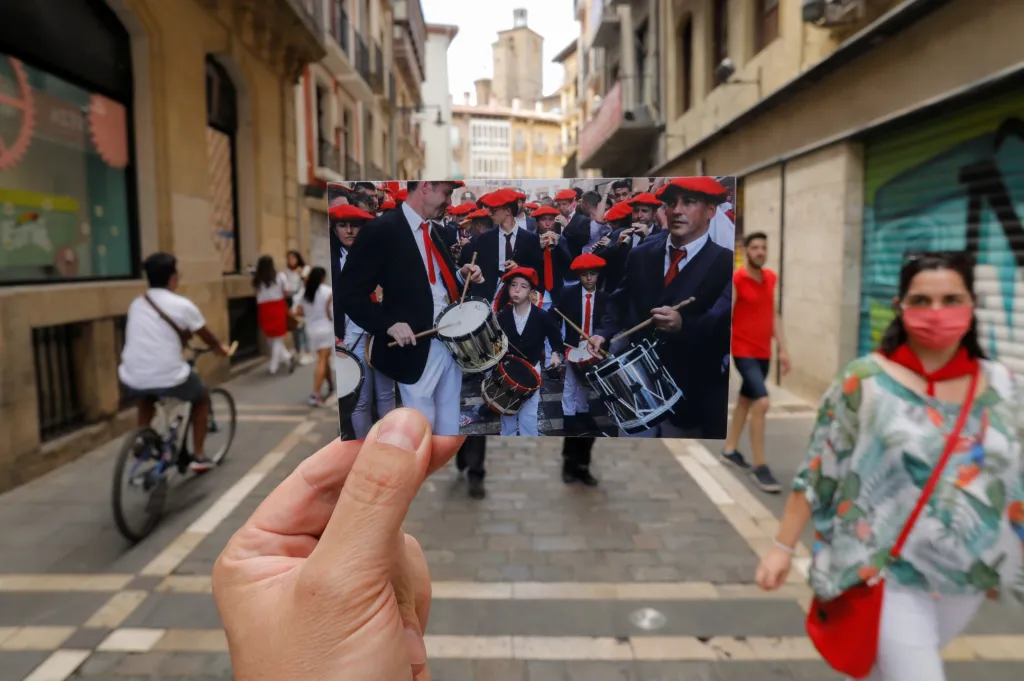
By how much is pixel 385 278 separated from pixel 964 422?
6.06 ft

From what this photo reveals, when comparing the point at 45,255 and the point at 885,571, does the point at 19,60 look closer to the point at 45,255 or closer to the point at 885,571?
the point at 45,255

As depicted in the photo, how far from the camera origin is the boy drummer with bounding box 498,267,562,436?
143 cm

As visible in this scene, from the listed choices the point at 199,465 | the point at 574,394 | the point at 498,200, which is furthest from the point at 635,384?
the point at 199,465

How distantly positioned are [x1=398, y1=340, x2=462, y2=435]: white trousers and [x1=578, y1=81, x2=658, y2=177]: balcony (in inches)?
643

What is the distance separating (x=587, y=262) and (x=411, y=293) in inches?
15.0

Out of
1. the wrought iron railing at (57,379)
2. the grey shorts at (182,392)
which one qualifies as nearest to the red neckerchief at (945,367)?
the grey shorts at (182,392)

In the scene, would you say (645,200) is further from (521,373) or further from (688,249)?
(521,373)

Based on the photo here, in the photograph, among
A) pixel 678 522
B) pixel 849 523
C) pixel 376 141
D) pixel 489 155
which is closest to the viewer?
pixel 849 523

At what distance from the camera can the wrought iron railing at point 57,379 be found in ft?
21.3

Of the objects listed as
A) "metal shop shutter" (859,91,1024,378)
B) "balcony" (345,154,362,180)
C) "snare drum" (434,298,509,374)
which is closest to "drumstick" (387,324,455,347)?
"snare drum" (434,298,509,374)

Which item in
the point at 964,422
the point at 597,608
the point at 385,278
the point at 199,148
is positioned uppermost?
the point at 199,148

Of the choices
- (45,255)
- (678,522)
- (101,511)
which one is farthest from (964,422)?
(45,255)

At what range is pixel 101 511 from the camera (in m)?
5.25

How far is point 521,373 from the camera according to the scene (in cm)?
148
